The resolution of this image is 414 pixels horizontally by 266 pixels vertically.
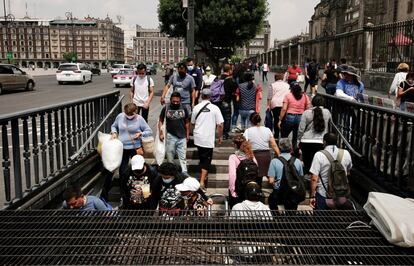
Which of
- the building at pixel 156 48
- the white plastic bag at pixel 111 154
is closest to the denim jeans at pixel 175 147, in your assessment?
the white plastic bag at pixel 111 154

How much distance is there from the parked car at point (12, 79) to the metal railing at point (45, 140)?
17856mm

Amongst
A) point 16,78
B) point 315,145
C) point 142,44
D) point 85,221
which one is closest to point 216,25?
point 16,78

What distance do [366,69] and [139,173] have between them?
54.5 ft

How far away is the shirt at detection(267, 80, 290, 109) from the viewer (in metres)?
8.57

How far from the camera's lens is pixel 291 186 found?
5.39 m

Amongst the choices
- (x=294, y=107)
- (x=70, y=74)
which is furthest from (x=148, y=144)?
(x=70, y=74)

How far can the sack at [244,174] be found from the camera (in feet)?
18.3

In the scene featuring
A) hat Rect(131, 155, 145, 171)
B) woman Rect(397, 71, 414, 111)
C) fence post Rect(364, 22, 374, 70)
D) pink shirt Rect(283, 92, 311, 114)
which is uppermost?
fence post Rect(364, 22, 374, 70)

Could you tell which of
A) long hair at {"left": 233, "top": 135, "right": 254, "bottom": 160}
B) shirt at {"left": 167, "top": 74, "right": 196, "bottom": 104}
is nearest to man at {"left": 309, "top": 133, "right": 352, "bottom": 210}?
long hair at {"left": 233, "top": 135, "right": 254, "bottom": 160}

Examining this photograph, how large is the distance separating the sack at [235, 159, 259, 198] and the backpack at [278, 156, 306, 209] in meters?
0.39

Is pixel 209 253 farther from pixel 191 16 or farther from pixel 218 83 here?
pixel 191 16

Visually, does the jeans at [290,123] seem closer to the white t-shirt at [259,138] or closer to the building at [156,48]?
the white t-shirt at [259,138]

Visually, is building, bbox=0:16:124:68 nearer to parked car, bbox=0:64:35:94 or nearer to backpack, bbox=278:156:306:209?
parked car, bbox=0:64:35:94

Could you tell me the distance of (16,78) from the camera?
2480 centimetres
